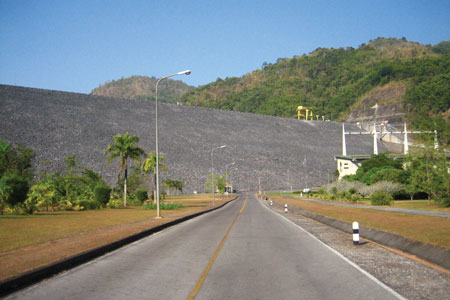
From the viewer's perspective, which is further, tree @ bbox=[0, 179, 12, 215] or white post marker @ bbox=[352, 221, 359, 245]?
tree @ bbox=[0, 179, 12, 215]

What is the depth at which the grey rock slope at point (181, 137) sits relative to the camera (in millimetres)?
86750

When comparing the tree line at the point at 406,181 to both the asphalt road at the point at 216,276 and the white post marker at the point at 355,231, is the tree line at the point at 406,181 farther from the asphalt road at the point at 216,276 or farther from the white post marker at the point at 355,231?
the asphalt road at the point at 216,276

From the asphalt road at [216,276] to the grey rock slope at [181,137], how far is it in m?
70.1

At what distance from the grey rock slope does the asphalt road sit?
7008 centimetres

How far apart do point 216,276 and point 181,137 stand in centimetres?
10377

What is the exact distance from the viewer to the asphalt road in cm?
726

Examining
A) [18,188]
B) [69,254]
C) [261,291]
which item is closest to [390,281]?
[261,291]

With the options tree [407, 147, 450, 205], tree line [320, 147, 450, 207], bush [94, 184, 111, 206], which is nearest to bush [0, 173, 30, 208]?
bush [94, 184, 111, 206]

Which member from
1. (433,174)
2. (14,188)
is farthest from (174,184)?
(14,188)

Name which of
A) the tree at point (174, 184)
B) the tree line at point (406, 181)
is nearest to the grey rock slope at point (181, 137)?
the tree at point (174, 184)

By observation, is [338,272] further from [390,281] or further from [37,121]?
[37,121]

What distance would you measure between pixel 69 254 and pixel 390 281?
24.8 feet

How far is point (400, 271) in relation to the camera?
30.2ft

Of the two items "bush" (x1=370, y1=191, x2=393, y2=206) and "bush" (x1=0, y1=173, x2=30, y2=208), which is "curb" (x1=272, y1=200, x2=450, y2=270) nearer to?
"bush" (x1=0, y1=173, x2=30, y2=208)
